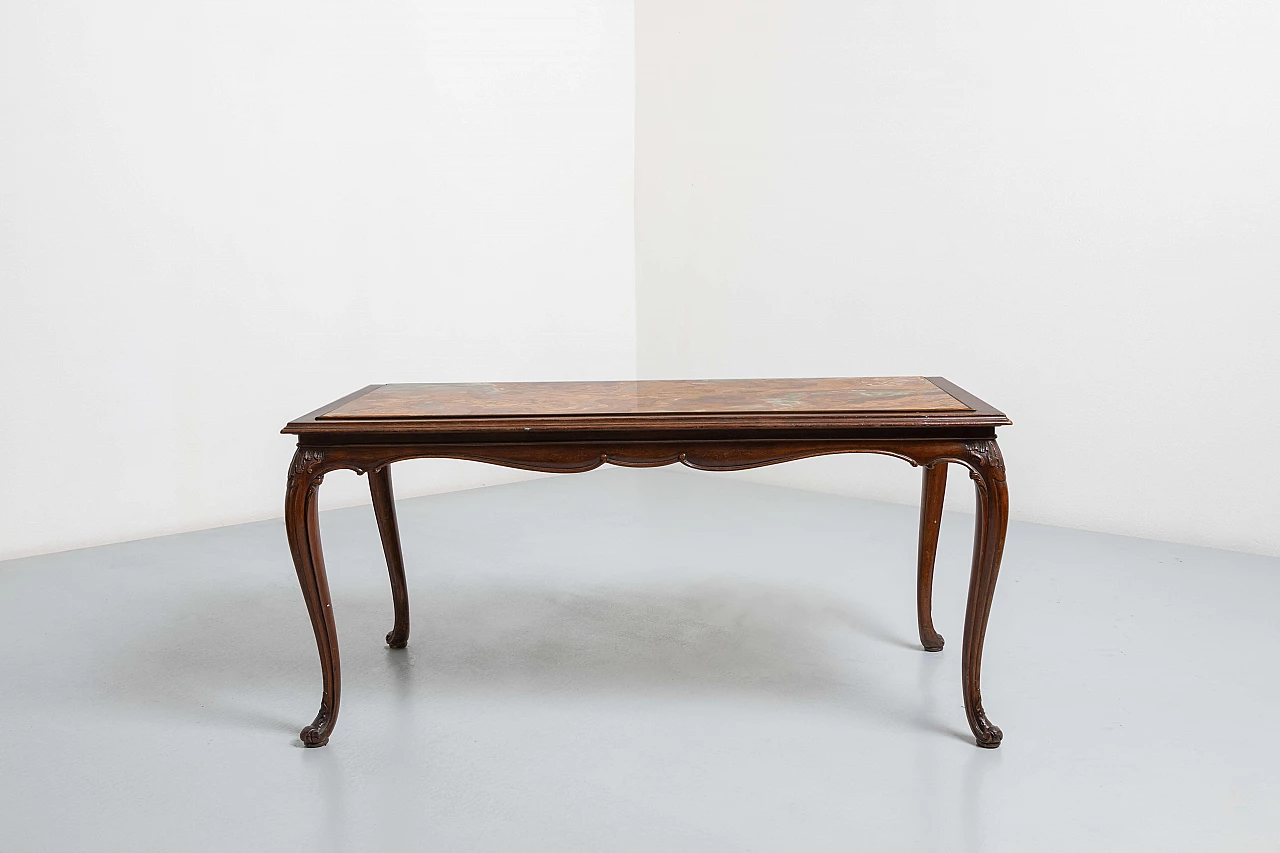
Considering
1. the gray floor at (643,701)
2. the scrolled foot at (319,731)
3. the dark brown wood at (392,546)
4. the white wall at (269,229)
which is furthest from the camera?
the white wall at (269,229)

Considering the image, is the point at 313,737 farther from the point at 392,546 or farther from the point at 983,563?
the point at 983,563

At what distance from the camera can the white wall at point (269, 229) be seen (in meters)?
3.65

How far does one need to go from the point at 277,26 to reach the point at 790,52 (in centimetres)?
220

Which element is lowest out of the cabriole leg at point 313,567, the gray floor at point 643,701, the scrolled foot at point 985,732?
the gray floor at point 643,701

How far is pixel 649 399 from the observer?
225 centimetres

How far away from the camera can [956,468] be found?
13.8 feet

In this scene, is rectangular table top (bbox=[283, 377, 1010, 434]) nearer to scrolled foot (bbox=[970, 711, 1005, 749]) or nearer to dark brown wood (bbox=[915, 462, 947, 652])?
dark brown wood (bbox=[915, 462, 947, 652])

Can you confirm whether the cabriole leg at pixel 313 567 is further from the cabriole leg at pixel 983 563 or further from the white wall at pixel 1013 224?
the white wall at pixel 1013 224

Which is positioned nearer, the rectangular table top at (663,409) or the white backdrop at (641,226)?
the rectangular table top at (663,409)

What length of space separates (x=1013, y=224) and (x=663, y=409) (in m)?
2.52

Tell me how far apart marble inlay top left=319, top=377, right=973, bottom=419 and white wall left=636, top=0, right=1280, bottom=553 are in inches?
69.1

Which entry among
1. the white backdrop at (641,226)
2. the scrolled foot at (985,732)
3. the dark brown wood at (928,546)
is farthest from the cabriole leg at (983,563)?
the white backdrop at (641,226)

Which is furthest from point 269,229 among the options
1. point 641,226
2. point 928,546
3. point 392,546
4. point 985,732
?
point 985,732

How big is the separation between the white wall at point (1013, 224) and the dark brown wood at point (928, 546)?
1.63 m
